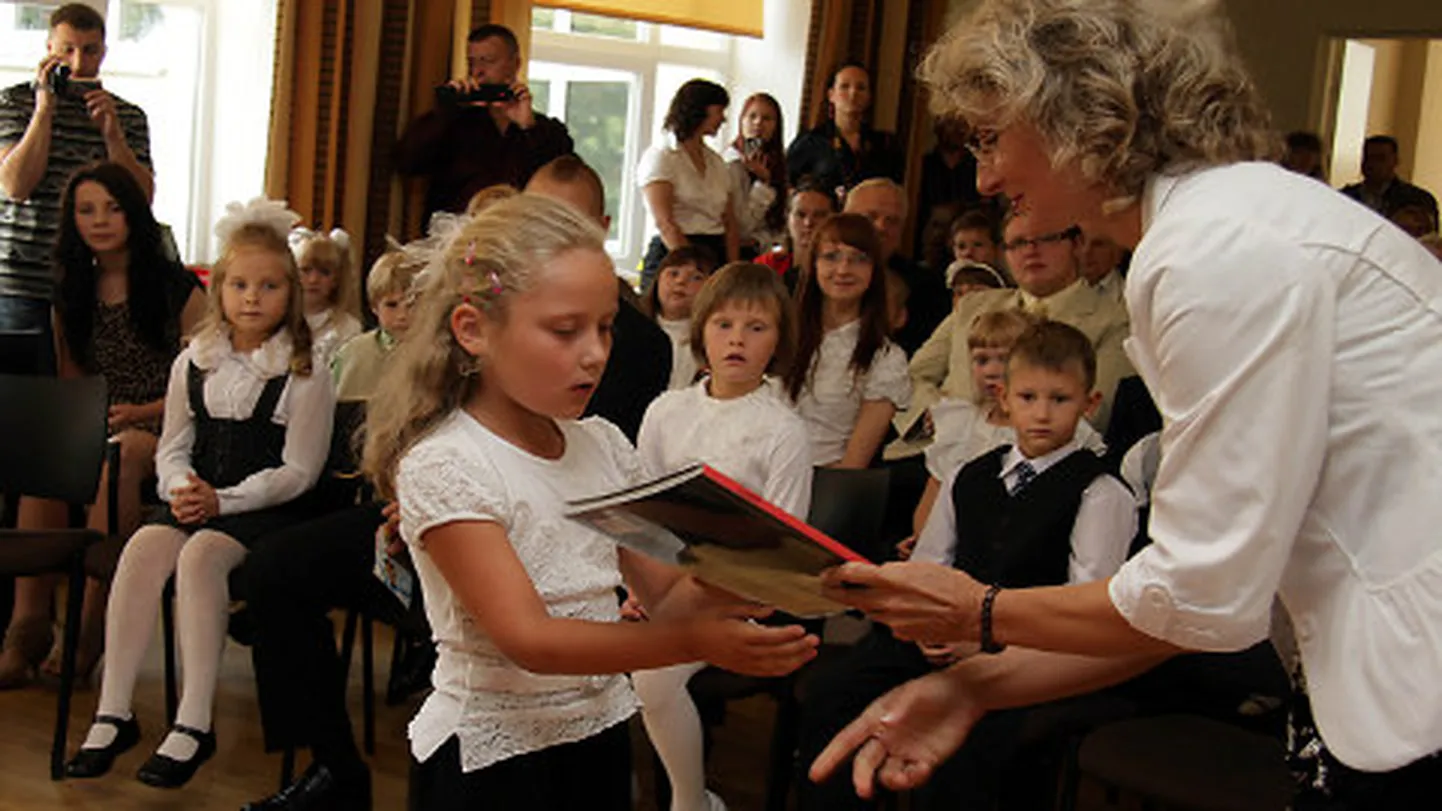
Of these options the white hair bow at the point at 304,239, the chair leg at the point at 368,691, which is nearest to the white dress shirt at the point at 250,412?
the chair leg at the point at 368,691

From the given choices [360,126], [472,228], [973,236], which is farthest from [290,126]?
[472,228]

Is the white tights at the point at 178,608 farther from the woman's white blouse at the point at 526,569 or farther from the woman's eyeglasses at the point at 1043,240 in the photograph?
the woman's eyeglasses at the point at 1043,240

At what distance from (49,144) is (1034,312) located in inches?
118

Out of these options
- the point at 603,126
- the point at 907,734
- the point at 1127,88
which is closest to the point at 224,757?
the point at 907,734

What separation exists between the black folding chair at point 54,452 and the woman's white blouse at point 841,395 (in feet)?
5.69

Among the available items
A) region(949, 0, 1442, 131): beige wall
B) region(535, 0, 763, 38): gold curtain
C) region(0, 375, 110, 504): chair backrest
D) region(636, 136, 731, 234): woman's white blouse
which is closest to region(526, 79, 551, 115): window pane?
region(535, 0, 763, 38): gold curtain

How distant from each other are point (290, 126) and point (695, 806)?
3956 mm

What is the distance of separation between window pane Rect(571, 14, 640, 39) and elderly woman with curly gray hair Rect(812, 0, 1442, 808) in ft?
21.5

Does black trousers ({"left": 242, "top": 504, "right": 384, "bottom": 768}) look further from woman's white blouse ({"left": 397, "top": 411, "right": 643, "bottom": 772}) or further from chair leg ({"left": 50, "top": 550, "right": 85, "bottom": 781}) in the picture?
woman's white blouse ({"left": 397, "top": 411, "right": 643, "bottom": 772})

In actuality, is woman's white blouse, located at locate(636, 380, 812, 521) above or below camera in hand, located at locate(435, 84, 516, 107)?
below

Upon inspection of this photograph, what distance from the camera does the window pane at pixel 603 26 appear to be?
318 inches

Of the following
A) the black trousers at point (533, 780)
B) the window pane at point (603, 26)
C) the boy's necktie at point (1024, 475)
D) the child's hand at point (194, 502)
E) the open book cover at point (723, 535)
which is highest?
the window pane at point (603, 26)

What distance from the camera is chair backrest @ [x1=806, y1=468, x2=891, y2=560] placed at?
3.75 meters

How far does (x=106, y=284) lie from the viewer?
4773 millimetres
